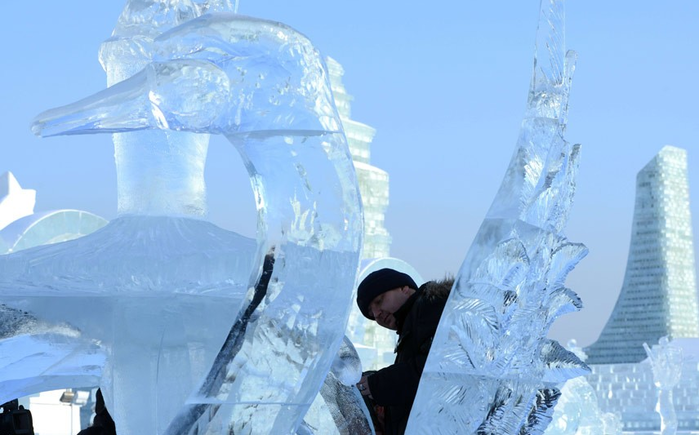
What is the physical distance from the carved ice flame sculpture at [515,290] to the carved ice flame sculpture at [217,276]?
279mm

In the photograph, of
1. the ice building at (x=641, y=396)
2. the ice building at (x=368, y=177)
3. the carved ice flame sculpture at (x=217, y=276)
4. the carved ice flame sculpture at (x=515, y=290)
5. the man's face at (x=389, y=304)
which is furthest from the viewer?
the ice building at (x=368, y=177)


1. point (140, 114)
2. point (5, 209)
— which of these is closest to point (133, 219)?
point (140, 114)

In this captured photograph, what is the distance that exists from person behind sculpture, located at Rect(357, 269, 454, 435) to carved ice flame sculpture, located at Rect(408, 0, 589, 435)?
48cm

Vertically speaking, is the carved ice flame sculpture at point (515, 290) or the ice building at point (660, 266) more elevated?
the carved ice flame sculpture at point (515, 290)

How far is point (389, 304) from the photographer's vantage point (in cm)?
266

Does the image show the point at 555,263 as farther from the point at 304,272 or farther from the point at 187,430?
the point at 187,430

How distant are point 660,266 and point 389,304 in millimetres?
40240

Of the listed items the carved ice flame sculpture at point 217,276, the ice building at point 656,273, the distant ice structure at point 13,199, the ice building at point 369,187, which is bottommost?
the ice building at point 656,273

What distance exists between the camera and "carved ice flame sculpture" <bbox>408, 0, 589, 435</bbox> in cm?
192

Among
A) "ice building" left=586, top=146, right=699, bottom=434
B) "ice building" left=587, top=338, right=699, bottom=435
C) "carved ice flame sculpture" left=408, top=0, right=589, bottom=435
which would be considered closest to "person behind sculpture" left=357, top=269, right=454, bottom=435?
"carved ice flame sculpture" left=408, top=0, right=589, bottom=435

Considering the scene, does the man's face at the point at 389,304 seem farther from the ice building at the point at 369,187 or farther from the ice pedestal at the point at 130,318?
the ice building at the point at 369,187

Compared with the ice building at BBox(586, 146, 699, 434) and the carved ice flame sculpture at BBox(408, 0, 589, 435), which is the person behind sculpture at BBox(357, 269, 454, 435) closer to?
the carved ice flame sculpture at BBox(408, 0, 589, 435)

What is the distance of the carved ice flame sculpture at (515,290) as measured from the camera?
192 centimetres

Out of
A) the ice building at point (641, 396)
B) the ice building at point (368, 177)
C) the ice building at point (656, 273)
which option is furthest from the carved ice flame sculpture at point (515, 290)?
the ice building at point (656, 273)
